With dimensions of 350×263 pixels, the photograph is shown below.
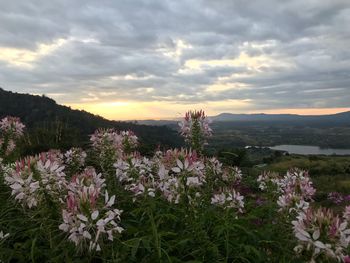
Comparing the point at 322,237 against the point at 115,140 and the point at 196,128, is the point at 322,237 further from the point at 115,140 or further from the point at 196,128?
the point at 115,140

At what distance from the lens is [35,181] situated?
3850 mm

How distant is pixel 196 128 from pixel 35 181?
2.80 meters

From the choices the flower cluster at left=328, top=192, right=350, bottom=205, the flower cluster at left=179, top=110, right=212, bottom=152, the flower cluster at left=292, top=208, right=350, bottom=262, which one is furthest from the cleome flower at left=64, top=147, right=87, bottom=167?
the flower cluster at left=328, top=192, right=350, bottom=205

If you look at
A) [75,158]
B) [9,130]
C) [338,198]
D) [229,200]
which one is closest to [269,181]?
[229,200]

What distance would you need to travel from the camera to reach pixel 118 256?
3613mm

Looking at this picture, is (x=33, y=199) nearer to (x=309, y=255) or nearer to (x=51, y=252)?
(x=51, y=252)

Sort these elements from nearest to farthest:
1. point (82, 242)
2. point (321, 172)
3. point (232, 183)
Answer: point (82, 242)
point (232, 183)
point (321, 172)

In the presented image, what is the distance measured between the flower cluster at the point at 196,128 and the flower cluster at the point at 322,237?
2.88 metres

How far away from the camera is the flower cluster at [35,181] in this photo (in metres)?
3.75

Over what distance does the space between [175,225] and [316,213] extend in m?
A: 1.72

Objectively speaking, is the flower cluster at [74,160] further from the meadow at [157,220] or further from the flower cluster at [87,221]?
the flower cluster at [87,221]

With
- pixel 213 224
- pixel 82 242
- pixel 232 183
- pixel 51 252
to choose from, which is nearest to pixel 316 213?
pixel 213 224

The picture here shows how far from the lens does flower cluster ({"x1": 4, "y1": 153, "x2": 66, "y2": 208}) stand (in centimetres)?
375

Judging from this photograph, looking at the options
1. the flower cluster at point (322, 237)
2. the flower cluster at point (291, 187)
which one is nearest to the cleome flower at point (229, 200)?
the flower cluster at point (291, 187)
